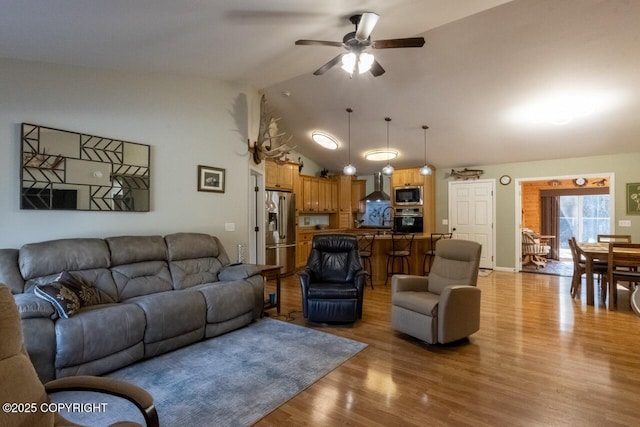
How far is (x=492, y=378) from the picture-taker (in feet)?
8.12

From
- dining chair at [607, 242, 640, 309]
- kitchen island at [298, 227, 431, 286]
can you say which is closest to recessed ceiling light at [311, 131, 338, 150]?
kitchen island at [298, 227, 431, 286]

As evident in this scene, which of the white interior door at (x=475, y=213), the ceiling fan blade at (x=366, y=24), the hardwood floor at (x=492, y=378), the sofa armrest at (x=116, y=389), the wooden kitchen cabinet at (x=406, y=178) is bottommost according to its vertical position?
the hardwood floor at (x=492, y=378)

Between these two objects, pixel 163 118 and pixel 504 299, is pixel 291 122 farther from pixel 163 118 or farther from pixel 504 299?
pixel 504 299

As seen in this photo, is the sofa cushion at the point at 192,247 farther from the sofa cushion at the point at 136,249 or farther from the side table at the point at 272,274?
the side table at the point at 272,274

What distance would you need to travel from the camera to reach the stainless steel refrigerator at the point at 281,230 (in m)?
6.06

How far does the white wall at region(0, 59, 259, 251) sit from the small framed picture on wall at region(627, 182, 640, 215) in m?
7.06

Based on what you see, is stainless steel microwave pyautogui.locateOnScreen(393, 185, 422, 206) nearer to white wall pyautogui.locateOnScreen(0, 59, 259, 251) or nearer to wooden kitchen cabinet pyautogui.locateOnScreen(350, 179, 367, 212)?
wooden kitchen cabinet pyautogui.locateOnScreen(350, 179, 367, 212)

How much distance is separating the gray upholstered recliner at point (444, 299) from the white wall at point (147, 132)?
270cm

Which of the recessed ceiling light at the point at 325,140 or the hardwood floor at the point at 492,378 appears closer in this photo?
the hardwood floor at the point at 492,378

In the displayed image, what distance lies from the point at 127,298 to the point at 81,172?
1.38 metres

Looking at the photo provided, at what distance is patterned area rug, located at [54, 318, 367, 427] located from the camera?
79.3 inches

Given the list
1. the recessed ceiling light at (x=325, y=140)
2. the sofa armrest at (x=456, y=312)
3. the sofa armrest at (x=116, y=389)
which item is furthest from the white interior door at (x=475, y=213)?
the sofa armrest at (x=116, y=389)

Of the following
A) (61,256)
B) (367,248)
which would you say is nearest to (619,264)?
(367,248)

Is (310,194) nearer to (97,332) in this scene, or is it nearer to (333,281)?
(333,281)
